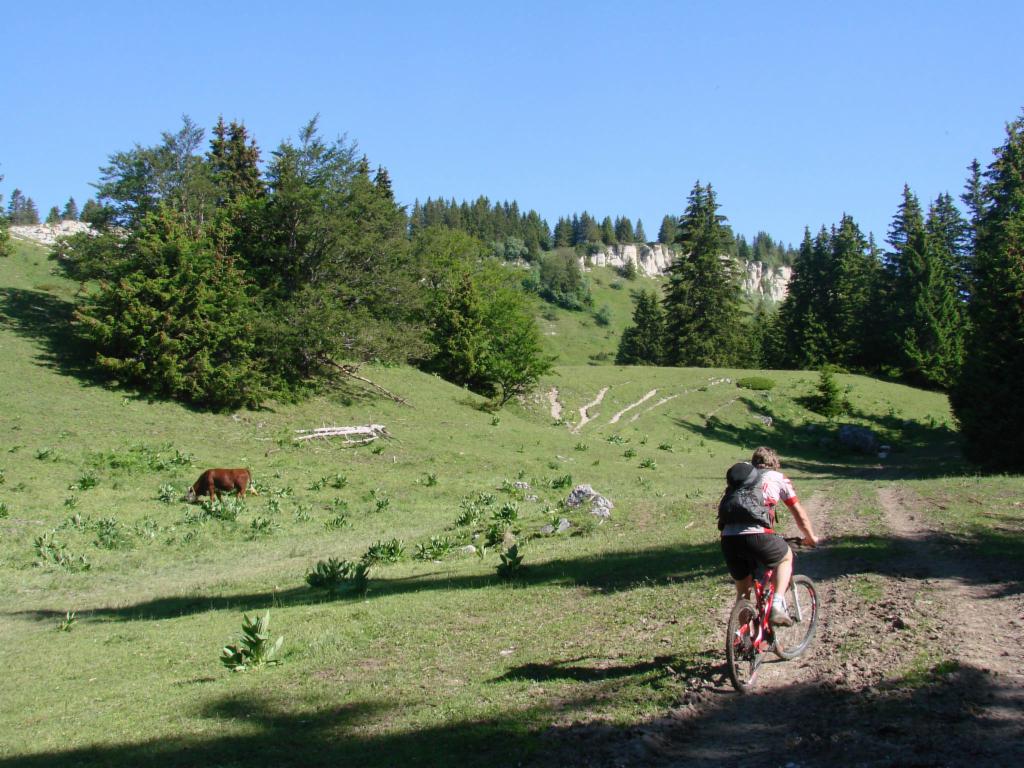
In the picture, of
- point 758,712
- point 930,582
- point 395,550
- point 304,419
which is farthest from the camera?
point 304,419

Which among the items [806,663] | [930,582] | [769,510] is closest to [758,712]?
[806,663]

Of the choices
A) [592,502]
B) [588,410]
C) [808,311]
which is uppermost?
[808,311]

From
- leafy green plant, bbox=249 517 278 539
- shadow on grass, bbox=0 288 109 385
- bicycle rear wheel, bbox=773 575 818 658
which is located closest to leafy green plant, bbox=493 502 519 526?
leafy green plant, bbox=249 517 278 539

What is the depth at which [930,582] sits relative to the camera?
9.55 m

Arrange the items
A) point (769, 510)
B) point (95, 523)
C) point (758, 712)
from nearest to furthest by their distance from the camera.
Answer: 1. point (758, 712)
2. point (769, 510)
3. point (95, 523)

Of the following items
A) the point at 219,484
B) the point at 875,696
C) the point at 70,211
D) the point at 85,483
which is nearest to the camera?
the point at 875,696

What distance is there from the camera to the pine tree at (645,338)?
8719 cm

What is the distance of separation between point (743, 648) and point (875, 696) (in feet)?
3.74

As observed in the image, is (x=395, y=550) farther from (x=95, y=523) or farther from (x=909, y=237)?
(x=909, y=237)

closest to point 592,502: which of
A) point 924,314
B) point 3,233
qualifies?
point 3,233

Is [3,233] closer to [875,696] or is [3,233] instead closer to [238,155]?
[238,155]

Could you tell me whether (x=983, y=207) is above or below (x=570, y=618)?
above

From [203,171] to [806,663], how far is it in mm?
39943

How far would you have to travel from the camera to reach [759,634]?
268 inches
